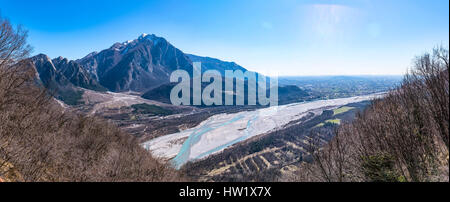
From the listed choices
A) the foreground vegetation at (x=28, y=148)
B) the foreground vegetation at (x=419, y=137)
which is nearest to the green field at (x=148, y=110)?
the foreground vegetation at (x=28, y=148)

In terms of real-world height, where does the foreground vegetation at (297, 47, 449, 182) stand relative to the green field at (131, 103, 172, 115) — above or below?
above

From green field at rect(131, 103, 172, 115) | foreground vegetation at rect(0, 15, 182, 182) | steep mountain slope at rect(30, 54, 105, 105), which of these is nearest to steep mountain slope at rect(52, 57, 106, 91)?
steep mountain slope at rect(30, 54, 105, 105)

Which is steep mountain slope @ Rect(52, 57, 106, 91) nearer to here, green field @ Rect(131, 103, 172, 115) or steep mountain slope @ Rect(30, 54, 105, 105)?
steep mountain slope @ Rect(30, 54, 105, 105)

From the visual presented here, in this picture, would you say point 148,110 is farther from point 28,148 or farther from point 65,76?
point 65,76

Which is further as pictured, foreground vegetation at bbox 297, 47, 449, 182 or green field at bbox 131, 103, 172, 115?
green field at bbox 131, 103, 172, 115

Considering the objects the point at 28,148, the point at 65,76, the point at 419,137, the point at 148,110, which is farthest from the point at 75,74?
the point at 419,137

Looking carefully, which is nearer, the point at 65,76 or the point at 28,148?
the point at 28,148

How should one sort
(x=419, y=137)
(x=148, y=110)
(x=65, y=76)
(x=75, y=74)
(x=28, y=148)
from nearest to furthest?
(x=419, y=137)
(x=28, y=148)
(x=148, y=110)
(x=65, y=76)
(x=75, y=74)

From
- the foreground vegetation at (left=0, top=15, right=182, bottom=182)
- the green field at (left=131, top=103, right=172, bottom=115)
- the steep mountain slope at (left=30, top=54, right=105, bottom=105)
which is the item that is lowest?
the green field at (left=131, top=103, right=172, bottom=115)

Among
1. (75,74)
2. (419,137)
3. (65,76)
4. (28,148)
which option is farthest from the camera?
(75,74)
